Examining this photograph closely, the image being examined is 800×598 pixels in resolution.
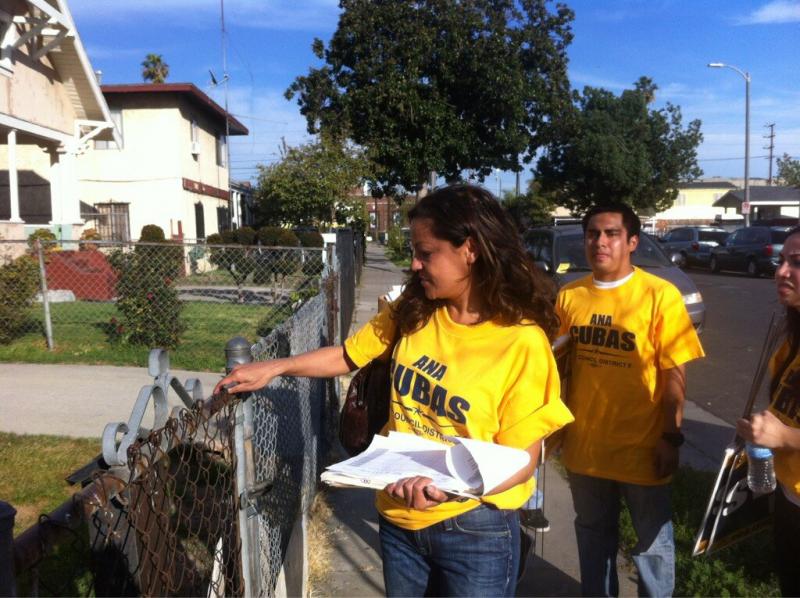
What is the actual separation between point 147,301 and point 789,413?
8.30 metres

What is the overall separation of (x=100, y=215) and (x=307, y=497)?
61.3 ft

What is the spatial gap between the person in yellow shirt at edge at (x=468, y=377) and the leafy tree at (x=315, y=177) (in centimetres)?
2003

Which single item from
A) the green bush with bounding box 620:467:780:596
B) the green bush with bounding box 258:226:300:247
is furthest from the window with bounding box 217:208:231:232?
the green bush with bounding box 620:467:780:596

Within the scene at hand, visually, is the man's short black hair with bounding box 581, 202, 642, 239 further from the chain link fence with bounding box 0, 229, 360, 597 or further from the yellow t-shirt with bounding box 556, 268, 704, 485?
the chain link fence with bounding box 0, 229, 360, 597

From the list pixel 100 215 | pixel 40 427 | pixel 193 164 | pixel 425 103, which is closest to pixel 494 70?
pixel 425 103

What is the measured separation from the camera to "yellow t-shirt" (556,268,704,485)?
3051 mm

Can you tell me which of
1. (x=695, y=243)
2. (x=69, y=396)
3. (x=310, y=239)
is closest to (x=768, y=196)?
(x=695, y=243)

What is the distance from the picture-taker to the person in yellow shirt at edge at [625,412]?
3.05 meters

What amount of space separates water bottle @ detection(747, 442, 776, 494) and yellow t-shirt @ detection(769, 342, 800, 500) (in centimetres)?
4

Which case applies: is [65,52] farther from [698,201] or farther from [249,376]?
[698,201]

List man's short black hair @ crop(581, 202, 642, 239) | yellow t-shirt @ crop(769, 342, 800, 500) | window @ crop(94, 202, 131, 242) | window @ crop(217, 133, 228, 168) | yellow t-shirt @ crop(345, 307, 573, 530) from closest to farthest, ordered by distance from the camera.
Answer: yellow t-shirt @ crop(345, 307, 573, 530) < yellow t-shirt @ crop(769, 342, 800, 500) < man's short black hair @ crop(581, 202, 642, 239) < window @ crop(94, 202, 131, 242) < window @ crop(217, 133, 228, 168)

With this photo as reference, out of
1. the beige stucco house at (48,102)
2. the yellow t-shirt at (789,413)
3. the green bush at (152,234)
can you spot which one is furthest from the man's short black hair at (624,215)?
the green bush at (152,234)

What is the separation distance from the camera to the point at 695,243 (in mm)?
27609

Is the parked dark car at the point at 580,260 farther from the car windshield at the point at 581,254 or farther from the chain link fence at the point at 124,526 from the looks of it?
the chain link fence at the point at 124,526
